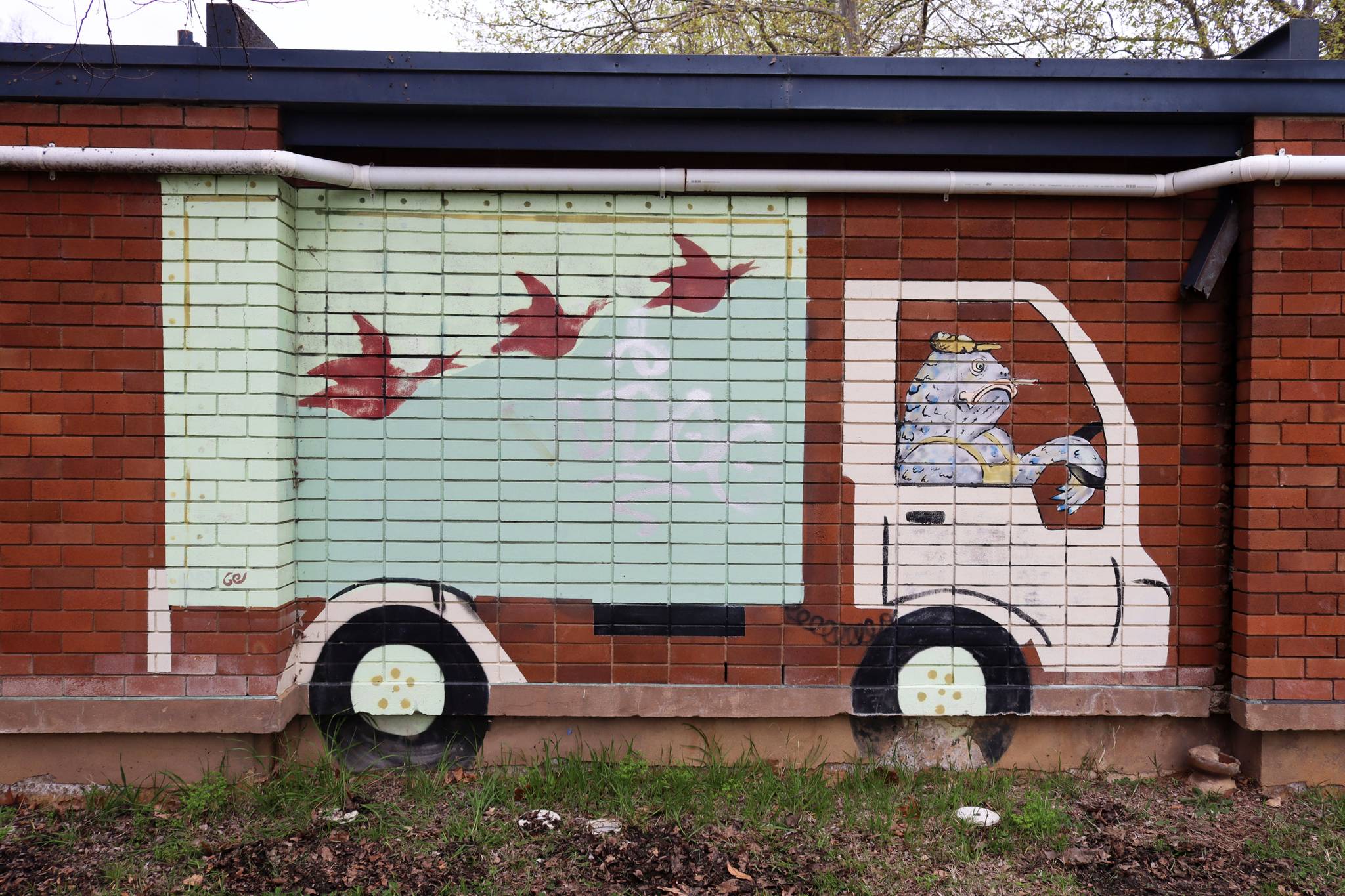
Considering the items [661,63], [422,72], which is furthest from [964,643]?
[422,72]

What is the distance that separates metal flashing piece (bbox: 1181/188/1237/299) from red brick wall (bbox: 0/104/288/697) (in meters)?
4.21

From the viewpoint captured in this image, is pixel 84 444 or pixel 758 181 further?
pixel 758 181

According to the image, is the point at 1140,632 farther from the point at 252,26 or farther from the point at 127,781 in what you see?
the point at 252,26

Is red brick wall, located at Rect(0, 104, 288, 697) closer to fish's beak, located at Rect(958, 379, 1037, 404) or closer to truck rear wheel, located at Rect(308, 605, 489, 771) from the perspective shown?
truck rear wheel, located at Rect(308, 605, 489, 771)

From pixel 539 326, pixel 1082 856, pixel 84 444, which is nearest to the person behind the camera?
pixel 1082 856

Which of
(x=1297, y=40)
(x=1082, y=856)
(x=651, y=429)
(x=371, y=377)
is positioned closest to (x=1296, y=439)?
(x=1297, y=40)

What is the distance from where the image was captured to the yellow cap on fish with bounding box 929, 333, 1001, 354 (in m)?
3.67

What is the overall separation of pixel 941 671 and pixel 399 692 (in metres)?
2.56

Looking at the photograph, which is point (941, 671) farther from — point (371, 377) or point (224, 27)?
point (224, 27)

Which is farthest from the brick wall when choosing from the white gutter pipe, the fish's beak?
the fish's beak

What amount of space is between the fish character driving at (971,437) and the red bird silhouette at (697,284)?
3.27ft

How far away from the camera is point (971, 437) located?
12.1 feet

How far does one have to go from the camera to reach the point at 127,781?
3439 millimetres
